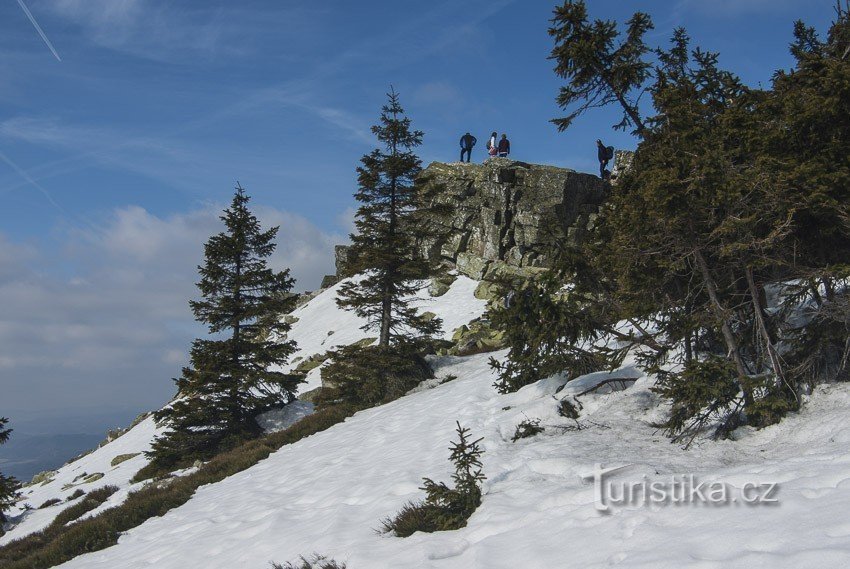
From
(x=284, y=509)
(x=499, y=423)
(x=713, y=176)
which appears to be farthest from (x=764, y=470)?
(x=284, y=509)

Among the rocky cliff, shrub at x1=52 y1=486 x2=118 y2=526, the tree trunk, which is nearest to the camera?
the tree trunk

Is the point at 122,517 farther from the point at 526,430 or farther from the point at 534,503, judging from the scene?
the point at 534,503

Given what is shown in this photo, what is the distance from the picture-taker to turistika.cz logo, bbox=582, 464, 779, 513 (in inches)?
193

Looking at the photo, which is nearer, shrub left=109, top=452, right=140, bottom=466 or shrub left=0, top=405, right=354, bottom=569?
shrub left=0, top=405, right=354, bottom=569

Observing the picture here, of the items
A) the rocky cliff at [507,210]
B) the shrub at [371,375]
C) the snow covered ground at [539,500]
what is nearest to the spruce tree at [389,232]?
the shrub at [371,375]

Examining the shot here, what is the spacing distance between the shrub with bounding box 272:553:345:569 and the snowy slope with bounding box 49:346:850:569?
18 cm

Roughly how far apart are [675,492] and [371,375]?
15540 millimetres

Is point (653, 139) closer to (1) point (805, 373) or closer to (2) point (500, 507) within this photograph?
(1) point (805, 373)

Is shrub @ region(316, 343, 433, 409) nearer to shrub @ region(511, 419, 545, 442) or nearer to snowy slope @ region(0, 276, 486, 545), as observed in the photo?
snowy slope @ region(0, 276, 486, 545)

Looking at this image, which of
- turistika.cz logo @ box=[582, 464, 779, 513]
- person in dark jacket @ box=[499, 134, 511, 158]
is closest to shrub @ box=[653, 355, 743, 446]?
turistika.cz logo @ box=[582, 464, 779, 513]

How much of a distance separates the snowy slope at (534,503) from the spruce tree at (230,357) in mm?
7411

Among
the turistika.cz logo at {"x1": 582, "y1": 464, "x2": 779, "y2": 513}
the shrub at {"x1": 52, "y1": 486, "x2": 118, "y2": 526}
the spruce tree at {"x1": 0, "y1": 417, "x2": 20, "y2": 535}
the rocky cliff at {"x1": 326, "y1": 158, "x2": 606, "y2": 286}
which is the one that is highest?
the rocky cliff at {"x1": 326, "y1": 158, "x2": 606, "y2": 286}

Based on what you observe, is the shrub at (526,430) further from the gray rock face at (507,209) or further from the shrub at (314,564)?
the gray rock face at (507,209)

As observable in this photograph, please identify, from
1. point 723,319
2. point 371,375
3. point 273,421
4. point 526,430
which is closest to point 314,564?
point 526,430
